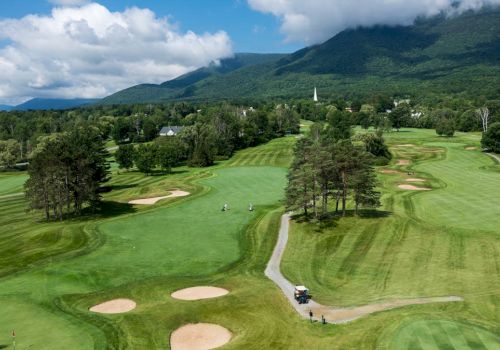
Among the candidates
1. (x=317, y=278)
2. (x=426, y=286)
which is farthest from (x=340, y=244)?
(x=426, y=286)

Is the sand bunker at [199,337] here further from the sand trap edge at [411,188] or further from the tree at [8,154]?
the tree at [8,154]

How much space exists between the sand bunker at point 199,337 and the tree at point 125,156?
10312 cm

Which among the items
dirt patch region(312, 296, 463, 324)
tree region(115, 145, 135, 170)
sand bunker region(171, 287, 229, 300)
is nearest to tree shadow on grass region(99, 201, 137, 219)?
sand bunker region(171, 287, 229, 300)

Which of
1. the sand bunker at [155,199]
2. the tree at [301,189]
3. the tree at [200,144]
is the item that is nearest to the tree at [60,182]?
the sand bunker at [155,199]

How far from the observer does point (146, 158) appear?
423 ft

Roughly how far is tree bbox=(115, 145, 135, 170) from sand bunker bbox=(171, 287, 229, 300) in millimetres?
94625

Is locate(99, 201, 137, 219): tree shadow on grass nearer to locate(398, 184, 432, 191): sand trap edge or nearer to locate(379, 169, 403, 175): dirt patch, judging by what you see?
locate(398, 184, 432, 191): sand trap edge

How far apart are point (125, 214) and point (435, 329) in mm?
57728

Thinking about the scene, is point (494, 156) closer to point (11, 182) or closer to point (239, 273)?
point (239, 273)

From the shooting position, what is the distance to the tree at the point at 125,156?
133 meters

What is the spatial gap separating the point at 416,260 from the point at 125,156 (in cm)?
10061

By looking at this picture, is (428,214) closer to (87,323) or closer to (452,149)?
(87,323)

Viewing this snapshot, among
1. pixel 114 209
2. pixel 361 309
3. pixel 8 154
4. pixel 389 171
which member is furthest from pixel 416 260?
pixel 8 154

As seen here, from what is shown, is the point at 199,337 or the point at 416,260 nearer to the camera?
the point at 199,337
